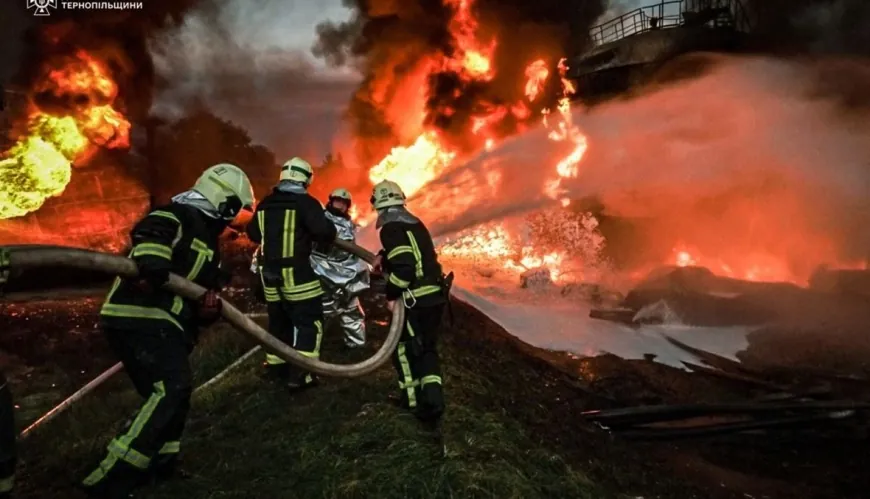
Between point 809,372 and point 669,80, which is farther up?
point 669,80

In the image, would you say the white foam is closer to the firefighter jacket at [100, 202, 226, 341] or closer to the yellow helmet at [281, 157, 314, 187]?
the yellow helmet at [281, 157, 314, 187]

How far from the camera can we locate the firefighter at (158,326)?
3.36m

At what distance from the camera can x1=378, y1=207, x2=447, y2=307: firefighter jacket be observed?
4.91 meters

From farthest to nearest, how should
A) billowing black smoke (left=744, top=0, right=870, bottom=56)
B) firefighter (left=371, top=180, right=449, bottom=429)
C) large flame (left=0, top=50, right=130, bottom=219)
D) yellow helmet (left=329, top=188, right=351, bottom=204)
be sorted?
billowing black smoke (left=744, top=0, right=870, bottom=56), large flame (left=0, top=50, right=130, bottom=219), yellow helmet (left=329, top=188, right=351, bottom=204), firefighter (left=371, top=180, right=449, bottom=429)

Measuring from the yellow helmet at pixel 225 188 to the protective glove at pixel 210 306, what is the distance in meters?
0.65

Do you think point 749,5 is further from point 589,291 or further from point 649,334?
point 649,334

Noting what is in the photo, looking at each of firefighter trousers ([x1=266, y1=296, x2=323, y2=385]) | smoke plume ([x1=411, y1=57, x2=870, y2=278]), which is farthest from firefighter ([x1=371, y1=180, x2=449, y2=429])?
smoke plume ([x1=411, y1=57, x2=870, y2=278])

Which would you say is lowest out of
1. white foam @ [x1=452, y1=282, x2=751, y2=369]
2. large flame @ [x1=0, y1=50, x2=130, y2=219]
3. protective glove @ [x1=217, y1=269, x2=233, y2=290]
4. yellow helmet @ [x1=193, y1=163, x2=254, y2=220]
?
white foam @ [x1=452, y1=282, x2=751, y2=369]

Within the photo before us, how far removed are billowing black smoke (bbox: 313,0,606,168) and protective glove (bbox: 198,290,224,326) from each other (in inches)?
558

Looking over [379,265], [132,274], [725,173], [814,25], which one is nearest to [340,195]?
[379,265]

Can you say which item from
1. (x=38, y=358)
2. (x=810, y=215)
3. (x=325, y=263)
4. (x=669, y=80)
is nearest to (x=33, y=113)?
(x=38, y=358)

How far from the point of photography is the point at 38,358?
7227mm


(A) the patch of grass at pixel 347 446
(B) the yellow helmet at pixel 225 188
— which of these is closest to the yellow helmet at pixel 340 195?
(A) the patch of grass at pixel 347 446

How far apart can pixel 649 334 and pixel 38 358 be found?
900 cm
